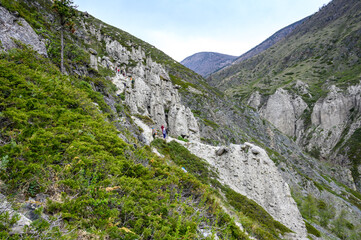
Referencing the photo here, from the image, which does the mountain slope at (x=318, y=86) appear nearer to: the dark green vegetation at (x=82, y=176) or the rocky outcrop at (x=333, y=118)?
the rocky outcrop at (x=333, y=118)

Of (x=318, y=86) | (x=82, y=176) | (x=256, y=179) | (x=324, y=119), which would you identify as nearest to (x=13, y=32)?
(x=82, y=176)

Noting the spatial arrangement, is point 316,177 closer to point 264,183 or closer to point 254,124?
point 254,124

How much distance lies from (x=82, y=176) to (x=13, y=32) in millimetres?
14694

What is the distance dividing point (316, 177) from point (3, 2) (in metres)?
76.4

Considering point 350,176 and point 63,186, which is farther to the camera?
point 350,176

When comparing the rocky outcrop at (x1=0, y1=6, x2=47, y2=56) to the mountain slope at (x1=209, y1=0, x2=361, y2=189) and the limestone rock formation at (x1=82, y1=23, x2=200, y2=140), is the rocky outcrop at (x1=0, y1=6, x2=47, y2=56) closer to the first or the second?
the limestone rock formation at (x1=82, y1=23, x2=200, y2=140)

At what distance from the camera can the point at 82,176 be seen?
502 cm

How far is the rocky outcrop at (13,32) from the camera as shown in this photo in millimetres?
11695

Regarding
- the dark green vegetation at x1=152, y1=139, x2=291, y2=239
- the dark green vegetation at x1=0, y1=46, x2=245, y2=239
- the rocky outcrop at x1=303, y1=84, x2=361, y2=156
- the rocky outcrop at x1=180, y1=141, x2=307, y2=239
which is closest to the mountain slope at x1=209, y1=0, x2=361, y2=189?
the rocky outcrop at x1=303, y1=84, x2=361, y2=156

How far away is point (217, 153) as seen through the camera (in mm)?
25750

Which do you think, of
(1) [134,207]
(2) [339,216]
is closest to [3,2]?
(1) [134,207]

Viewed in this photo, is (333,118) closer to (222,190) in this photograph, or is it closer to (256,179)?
(256,179)

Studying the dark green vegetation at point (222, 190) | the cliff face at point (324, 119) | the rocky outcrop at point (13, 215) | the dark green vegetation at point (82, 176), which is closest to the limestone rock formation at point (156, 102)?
the dark green vegetation at point (222, 190)

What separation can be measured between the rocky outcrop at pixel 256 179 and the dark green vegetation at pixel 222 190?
2.06 metres
